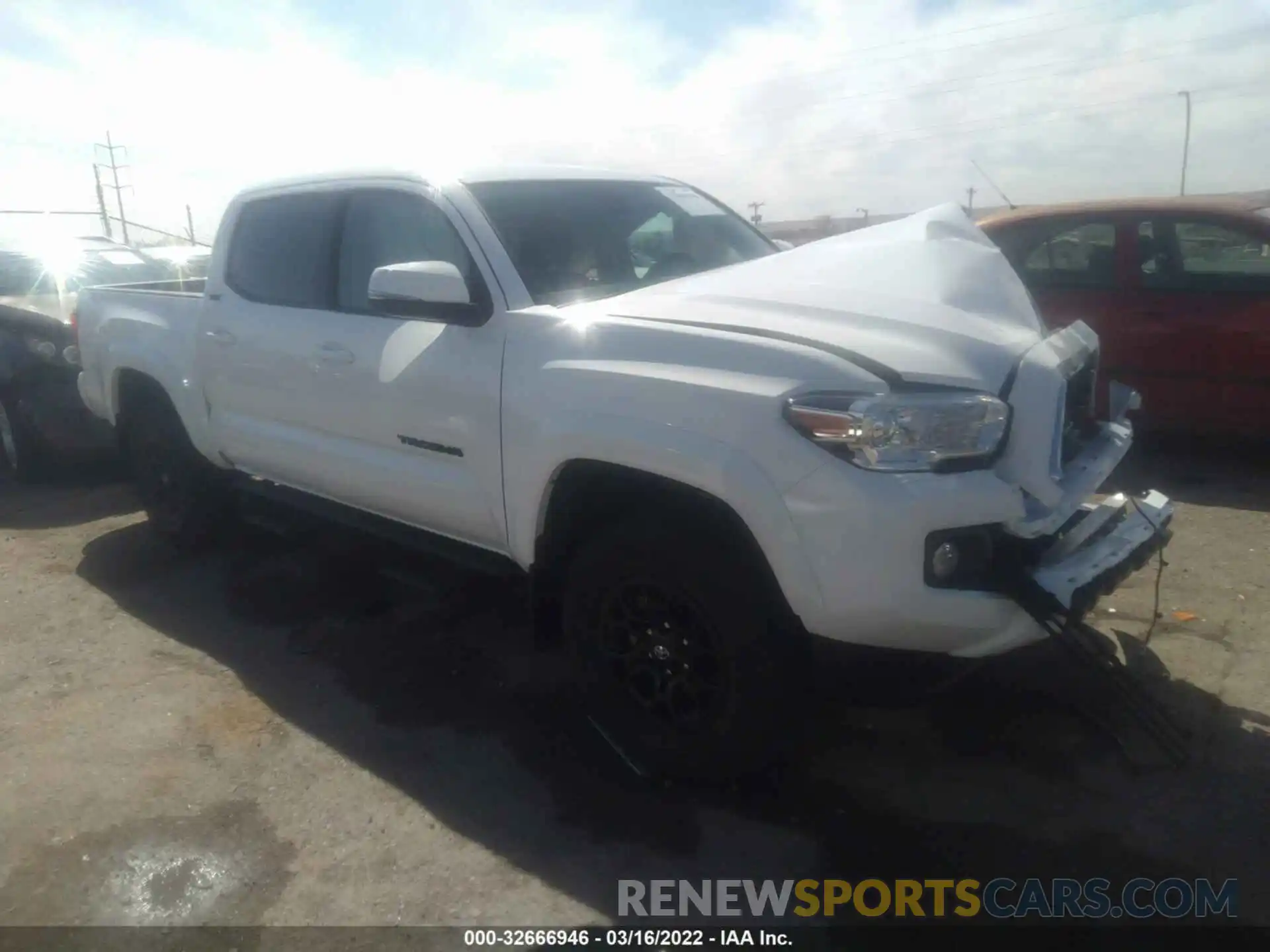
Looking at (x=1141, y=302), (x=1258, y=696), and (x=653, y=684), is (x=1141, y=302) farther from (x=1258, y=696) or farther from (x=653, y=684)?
(x=653, y=684)

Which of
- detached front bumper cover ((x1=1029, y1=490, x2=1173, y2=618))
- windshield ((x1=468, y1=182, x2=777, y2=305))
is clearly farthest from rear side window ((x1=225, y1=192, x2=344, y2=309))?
detached front bumper cover ((x1=1029, y1=490, x2=1173, y2=618))

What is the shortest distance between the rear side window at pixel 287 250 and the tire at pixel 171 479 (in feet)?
3.27

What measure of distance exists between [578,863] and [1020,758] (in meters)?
1.46

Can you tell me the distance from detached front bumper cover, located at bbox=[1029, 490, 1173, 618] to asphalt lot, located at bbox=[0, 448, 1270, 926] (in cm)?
41

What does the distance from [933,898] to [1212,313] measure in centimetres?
452

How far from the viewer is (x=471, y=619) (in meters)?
4.34

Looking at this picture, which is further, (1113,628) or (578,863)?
(1113,628)

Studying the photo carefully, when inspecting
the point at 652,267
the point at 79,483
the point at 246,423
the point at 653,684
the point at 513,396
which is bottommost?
the point at 79,483

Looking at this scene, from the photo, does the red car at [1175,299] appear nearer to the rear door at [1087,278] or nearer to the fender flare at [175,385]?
the rear door at [1087,278]

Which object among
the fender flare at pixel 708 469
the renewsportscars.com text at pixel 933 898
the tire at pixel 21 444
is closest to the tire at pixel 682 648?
the fender flare at pixel 708 469

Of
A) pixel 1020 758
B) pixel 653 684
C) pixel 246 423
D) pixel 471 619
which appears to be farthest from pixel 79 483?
pixel 1020 758

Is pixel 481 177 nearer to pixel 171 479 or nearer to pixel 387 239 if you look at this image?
pixel 387 239

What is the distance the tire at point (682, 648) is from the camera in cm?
263

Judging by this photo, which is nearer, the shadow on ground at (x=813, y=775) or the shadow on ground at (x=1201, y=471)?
the shadow on ground at (x=813, y=775)
